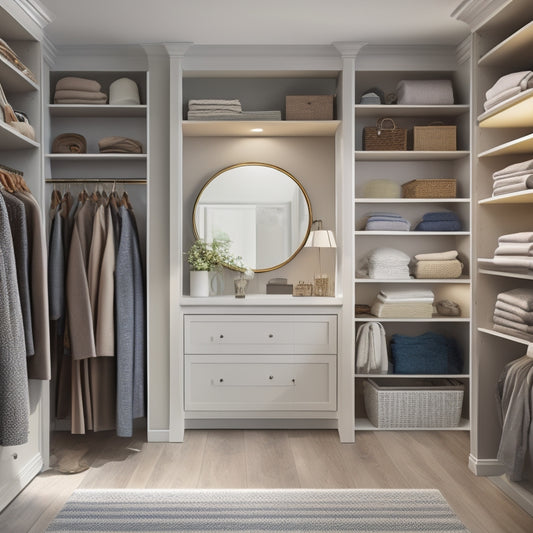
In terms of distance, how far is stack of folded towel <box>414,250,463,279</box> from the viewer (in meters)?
3.99

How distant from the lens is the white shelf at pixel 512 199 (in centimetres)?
274

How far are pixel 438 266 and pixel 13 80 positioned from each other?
9.18 feet

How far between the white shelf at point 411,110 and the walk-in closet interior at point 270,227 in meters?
0.03

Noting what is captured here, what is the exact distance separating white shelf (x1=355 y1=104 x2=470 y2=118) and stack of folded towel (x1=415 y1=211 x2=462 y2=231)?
2.27ft

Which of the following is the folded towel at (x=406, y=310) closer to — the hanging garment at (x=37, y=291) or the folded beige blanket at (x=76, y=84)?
the hanging garment at (x=37, y=291)

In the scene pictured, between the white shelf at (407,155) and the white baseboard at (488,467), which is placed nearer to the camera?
the white baseboard at (488,467)

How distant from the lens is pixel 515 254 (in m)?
2.77

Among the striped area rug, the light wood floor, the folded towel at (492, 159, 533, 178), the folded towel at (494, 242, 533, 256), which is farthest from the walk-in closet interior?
the striped area rug

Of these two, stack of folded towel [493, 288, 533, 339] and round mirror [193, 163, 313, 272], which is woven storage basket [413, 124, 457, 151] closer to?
round mirror [193, 163, 313, 272]

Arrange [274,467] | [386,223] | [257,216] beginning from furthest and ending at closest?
[257,216]
[386,223]
[274,467]

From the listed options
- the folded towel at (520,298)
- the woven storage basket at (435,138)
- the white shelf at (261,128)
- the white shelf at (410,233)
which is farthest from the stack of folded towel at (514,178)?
the white shelf at (261,128)

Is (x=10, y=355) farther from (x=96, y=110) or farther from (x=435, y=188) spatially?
(x=435, y=188)

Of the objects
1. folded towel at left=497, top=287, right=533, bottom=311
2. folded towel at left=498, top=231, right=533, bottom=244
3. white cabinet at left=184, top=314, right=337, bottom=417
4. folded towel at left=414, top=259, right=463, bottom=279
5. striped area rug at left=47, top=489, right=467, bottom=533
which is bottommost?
striped area rug at left=47, top=489, right=467, bottom=533

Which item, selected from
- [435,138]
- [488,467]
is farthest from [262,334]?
[435,138]
